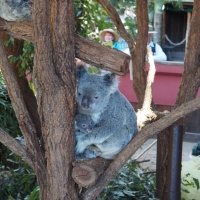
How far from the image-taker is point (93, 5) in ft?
12.3

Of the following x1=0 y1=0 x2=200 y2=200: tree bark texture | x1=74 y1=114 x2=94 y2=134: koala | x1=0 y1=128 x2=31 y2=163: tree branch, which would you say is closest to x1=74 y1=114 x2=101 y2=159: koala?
x1=74 y1=114 x2=94 y2=134: koala

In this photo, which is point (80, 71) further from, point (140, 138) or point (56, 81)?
point (140, 138)

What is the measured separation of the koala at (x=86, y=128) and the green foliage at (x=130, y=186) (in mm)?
885

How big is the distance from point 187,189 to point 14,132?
1.55 meters

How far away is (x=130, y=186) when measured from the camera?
3.46 m

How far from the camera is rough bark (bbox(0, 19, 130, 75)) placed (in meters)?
1.99

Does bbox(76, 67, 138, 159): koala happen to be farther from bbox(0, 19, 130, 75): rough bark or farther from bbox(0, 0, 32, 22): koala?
bbox(0, 0, 32, 22): koala

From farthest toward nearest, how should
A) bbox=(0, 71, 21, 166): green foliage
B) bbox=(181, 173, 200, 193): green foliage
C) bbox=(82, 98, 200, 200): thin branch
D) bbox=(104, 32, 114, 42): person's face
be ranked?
bbox=(104, 32, 114, 42): person's face
bbox=(0, 71, 21, 166): green foliage
bbox=(181, 173, 200, 193): green foliage
bbox=(82, 98, 200, 200): thin branch

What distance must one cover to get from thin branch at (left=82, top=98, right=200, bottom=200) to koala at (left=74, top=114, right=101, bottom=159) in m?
0.15

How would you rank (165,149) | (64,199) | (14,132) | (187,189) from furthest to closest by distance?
(14,132), (187,189), (165,149), (64,199)

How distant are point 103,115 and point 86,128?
0.48ft

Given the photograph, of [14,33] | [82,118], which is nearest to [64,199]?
[82,118]

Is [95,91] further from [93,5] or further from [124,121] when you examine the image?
[93,5]

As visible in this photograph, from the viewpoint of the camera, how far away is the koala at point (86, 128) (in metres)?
2.29
